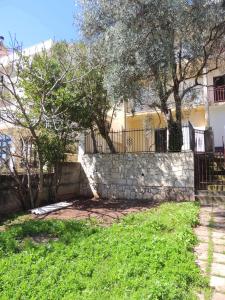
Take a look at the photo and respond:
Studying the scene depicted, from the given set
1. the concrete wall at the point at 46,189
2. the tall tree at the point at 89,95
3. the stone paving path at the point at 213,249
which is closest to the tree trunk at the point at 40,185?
the concrete wall at the point at 46,189

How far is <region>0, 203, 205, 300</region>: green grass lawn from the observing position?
4289 mm

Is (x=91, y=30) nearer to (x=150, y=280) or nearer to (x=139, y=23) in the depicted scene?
(x=139, y=23)

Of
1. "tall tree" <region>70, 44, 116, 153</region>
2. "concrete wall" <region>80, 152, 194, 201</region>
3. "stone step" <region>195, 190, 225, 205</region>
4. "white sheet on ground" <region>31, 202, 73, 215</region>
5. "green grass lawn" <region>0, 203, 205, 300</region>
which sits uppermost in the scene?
"tall tree" <region>70, 44, 116, 153</region>

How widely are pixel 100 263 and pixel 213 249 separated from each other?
6.81 ft

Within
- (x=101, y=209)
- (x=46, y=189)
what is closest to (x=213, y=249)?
(x=101, y=209)

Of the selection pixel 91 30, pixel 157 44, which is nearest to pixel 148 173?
pixel 157 44

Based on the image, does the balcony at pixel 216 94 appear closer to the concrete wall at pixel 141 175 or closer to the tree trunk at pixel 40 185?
the concrete wall at pixel 141 175

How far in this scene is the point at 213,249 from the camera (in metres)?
5.79

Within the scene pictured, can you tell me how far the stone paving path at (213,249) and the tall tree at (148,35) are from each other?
5096mm

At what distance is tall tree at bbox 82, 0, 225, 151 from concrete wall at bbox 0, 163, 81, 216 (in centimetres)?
386

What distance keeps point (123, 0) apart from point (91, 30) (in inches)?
64.6

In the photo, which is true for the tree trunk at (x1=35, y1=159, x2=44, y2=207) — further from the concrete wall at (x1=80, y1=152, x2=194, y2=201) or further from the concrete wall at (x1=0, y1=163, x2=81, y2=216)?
the concrete wall at (x1=80, y1=152, x2=194, y2=201)

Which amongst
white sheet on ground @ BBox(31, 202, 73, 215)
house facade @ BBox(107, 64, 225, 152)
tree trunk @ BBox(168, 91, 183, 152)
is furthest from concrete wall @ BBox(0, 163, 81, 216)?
house facade @ BBox(107, 64, 225, 152)

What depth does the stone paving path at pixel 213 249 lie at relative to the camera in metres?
4.39
